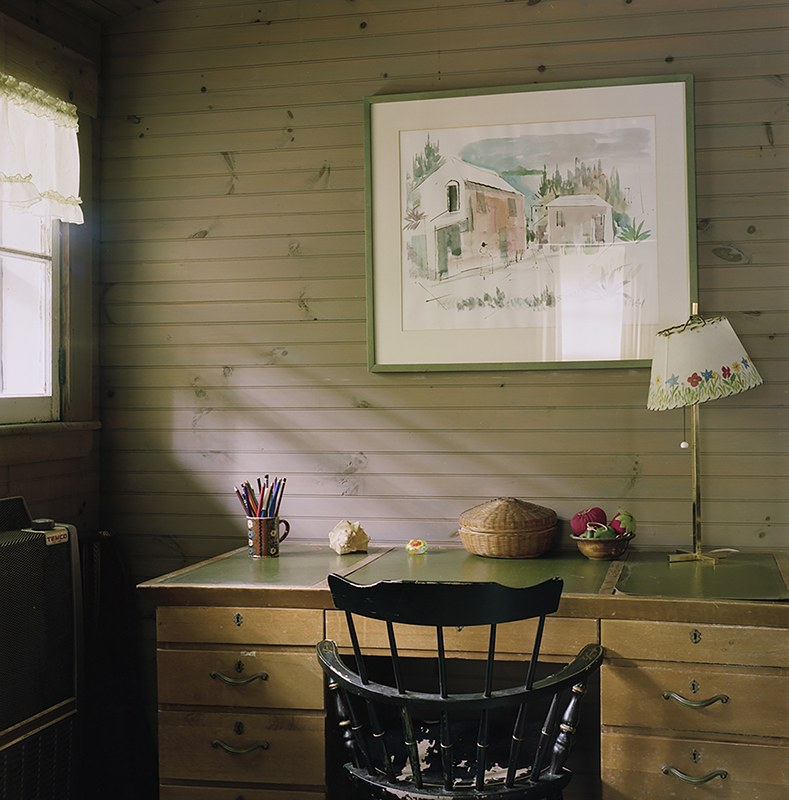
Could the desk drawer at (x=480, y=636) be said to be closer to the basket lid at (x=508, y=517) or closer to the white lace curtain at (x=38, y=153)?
the basket lid at (x=508, y=517)

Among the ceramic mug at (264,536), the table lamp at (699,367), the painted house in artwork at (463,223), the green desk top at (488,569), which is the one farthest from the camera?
the painted house in artwork at (463,223)

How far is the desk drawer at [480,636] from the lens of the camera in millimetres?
1849

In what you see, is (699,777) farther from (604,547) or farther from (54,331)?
(54,331)

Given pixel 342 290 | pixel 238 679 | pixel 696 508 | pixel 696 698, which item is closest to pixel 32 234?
pixel 342 290

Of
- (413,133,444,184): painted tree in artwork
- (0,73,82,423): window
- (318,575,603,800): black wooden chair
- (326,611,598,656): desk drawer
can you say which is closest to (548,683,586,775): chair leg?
(318,575,603,800): black wooden chair

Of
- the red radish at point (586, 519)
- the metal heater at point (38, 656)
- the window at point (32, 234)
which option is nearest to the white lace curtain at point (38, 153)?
the window at point (32, 234)

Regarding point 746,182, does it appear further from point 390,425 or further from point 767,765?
point 767,765

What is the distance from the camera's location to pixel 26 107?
2371 millimetres

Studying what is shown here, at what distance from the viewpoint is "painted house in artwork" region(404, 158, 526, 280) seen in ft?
8.22

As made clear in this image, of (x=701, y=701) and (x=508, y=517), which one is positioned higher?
(x=508, y=517)

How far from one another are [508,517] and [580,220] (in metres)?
0.94

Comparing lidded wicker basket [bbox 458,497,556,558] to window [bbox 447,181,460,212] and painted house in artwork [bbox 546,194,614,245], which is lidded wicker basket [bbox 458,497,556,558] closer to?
painted house in artwork [bbox 546,194,614,245]

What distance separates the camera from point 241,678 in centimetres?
200

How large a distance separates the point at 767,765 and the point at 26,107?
260cm
